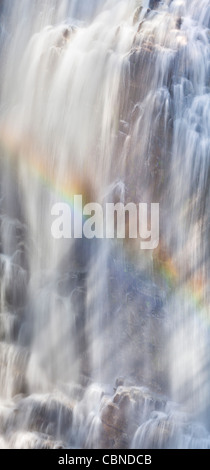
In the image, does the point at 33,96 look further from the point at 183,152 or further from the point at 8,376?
the point at 8,376

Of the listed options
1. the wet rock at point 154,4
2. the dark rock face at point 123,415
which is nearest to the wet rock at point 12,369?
the dark rock face at point 123,415

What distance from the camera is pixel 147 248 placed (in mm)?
13078

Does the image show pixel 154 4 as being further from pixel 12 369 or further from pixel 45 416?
pixel 45 416

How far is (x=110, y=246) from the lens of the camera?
543 inches

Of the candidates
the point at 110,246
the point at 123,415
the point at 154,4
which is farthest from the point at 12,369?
the point at 154,4

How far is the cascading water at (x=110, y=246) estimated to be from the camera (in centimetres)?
1227

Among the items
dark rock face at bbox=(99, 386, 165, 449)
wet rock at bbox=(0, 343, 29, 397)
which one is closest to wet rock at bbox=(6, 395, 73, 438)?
wet rock at bbox=(0, 343, 29, 397)

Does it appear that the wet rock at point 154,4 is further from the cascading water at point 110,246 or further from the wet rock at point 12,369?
the wet rock at point 12,369

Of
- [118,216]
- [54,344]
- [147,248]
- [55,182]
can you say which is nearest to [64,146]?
[55,182]

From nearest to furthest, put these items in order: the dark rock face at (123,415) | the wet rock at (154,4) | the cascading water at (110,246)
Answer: the dark rock face at (123,415), the cascading water at (110,246), the wet rock at (154,4)

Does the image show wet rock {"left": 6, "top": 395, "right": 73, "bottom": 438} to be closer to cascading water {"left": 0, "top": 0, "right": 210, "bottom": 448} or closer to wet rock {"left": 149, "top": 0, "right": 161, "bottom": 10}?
cascading water {"left": 0, "top": 0, "right": 210, "bottom": 448}

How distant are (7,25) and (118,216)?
25.3 feet

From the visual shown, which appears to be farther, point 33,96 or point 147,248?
point 33,96

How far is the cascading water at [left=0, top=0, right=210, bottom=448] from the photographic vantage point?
1227 centimetres
